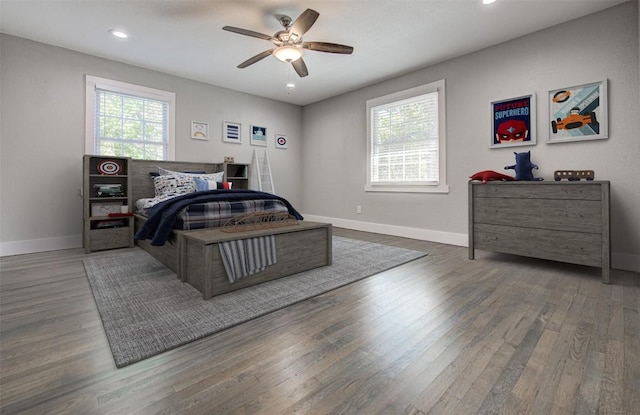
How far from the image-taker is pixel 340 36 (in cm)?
333

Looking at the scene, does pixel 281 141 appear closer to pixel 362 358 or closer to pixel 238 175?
pixel 238 175

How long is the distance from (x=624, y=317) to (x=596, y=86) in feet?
7.64

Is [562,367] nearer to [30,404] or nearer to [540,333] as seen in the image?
[540,333]

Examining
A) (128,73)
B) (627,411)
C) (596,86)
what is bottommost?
(627,411)

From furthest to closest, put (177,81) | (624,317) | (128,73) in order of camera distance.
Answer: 1. (177,81)
2. (128,73)
3. (624,317)

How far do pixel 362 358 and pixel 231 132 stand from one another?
4.67 meters

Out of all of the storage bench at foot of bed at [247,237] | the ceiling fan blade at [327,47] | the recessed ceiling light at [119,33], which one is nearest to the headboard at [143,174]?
the recessed ceiling light at [119,33]

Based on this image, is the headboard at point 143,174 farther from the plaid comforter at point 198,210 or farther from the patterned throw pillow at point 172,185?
the plaid comforter at point 198,210

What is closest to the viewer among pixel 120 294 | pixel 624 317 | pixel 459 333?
pixel 459 333

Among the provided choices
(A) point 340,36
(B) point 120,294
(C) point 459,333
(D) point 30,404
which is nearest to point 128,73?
(A) point 340,36

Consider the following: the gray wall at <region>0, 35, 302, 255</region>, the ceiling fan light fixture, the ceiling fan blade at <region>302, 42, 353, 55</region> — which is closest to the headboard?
the gray wall at <region>0, 35, 302, 255</region>

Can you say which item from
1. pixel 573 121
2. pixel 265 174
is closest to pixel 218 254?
pixel 573 121

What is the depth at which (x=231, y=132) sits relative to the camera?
5184 mm

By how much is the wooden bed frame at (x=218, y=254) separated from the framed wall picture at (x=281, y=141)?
3.34 meters
